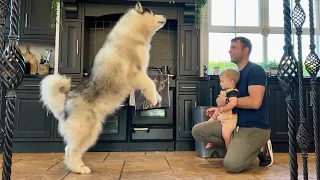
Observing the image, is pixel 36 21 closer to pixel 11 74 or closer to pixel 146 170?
pixel 146 170

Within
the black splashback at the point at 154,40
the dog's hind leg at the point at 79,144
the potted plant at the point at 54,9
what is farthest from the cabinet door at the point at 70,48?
the dog's hind leg at the point at 79,144

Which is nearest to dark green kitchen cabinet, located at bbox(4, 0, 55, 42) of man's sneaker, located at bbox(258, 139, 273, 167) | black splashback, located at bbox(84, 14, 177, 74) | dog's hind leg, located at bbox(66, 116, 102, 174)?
black splashback, located at bbox(84, 14, 177, 74)

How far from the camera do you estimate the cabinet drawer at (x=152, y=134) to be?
3.78 metres

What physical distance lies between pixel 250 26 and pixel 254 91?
104 inches

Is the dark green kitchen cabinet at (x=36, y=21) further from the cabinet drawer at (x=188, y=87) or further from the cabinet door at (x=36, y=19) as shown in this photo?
the cabinet drawer at (x=188, y=87)

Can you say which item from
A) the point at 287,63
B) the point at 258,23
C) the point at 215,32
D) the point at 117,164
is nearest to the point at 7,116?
the point at 287,63

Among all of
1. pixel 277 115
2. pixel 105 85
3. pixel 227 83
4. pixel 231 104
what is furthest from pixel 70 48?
pixel 277 115

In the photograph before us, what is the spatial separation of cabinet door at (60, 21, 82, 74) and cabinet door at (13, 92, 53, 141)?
534mm

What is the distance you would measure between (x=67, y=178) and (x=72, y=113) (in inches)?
18.8

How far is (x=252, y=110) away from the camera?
7.79 ft

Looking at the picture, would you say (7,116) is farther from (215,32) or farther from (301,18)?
(215,32)

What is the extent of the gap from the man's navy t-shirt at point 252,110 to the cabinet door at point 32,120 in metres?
2.46

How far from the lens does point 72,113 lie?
6.98ft

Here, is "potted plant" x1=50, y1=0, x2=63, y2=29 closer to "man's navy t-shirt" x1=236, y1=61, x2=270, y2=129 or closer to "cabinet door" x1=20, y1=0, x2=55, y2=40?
"cabinet door" x1=20, y1=0, x2=55, y2=40
